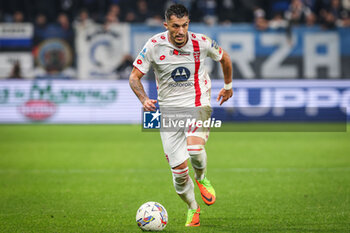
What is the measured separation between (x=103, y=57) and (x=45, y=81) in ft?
8.12

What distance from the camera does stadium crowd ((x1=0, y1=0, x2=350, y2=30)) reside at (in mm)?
21086

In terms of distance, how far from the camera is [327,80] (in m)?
19.0

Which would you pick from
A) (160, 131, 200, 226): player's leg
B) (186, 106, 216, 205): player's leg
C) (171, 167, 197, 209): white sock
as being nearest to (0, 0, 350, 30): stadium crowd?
(186, 106, 216, 205): player's leg

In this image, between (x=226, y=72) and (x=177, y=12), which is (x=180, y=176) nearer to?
(x=226, y=72)

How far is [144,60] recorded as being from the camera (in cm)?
633

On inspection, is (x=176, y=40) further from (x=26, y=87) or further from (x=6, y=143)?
(x=26, y=87)

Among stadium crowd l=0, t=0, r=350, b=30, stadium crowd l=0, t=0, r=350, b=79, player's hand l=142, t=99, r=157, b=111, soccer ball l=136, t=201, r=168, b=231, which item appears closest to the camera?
player's hand l=142, t=99, r=157, b=111

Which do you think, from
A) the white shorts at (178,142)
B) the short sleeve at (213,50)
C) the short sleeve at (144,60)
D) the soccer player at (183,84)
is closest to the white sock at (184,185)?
the soccer player at (183,84)

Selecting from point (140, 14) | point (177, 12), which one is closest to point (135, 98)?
point (140, 14)

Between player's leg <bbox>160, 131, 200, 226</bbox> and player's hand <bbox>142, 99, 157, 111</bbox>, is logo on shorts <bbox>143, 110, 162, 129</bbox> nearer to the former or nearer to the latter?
player's leg <bbox>160, 131, 200, 226</bbox>

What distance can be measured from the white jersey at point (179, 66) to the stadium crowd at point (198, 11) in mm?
14535

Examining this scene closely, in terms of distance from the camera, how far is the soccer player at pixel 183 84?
20.7 feet

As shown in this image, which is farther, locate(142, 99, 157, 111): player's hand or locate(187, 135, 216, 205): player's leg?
locate(187, 135, 216, 205): player's leg

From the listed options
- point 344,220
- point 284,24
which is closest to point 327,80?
point 284,24
